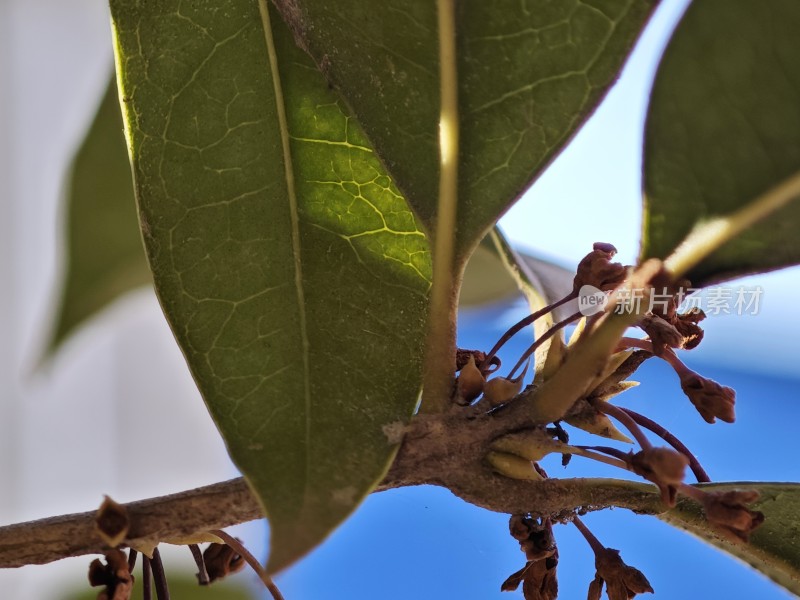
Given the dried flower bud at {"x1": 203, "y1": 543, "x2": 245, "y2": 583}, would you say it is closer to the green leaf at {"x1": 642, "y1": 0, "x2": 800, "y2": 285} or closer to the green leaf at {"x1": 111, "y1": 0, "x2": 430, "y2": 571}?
the green leaf at {"x1": 111, "y1": 0, "x2": 430, "y2": 571}

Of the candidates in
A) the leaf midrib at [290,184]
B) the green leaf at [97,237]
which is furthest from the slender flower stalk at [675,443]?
the green leaf at [97,237]

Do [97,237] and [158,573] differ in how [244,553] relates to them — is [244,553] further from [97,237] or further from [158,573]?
[97,237]

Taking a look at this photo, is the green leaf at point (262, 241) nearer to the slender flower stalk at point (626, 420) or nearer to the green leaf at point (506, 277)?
the slender flower stalk at point (626, 420)

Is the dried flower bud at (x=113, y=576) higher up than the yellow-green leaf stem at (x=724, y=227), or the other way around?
the yellow-green leaf stem at (x=724, y=227)

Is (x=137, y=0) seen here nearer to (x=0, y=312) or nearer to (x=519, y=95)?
(x=519, y=95)

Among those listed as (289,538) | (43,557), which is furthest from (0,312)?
(289,538)

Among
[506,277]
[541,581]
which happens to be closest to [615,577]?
[541,581]
